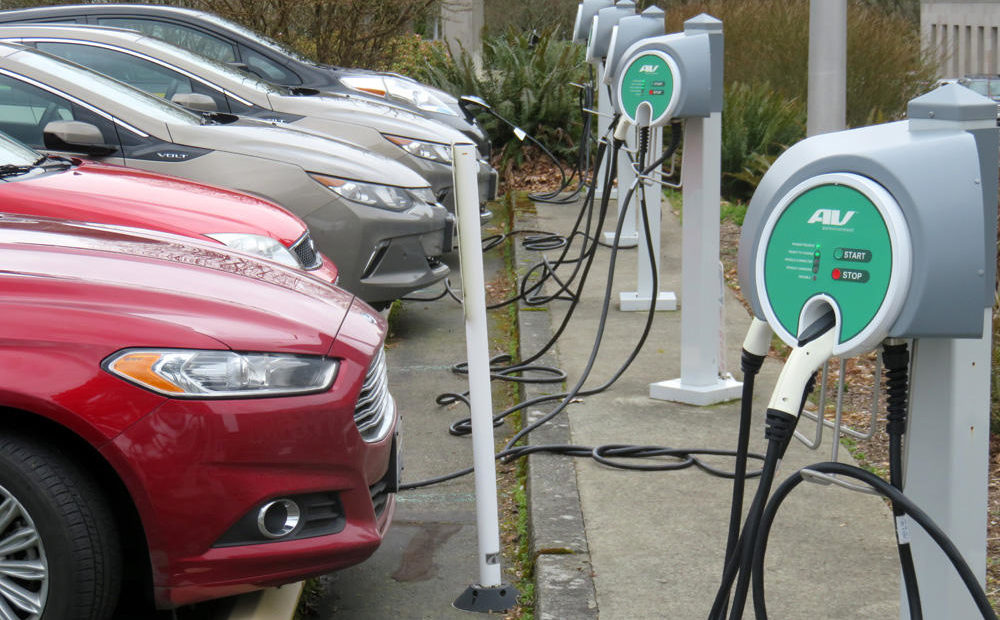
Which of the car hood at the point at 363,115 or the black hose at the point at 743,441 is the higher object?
the car hood at the point at 363,115

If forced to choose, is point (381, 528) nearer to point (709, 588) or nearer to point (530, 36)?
point (709, 588)

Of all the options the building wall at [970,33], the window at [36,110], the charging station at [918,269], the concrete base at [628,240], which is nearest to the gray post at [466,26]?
the concrete base at [628,240]

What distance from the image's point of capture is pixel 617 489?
466 cm

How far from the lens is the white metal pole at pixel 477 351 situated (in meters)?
3.65

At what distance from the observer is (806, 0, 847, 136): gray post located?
7488 mm

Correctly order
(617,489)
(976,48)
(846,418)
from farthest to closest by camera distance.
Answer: (976,48) < (846,418) < (617,489)

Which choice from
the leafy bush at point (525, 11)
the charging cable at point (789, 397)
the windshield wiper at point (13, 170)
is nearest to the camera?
the charging cable at point (789, 397)

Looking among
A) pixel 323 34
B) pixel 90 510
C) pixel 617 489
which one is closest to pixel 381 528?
pixel 90 510

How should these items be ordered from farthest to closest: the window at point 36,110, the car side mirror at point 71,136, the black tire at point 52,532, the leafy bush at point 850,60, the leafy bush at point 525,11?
the leafy bush at point 525,11, the leafy bush at point 850,60, the window at point 36,110, the car side mirror at point 71,136, the black tire at point 52,532

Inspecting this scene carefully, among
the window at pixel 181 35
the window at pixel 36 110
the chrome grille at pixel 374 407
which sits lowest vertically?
the chrome grille at pixel 374 407

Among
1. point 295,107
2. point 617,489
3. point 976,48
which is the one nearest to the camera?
point 617,489

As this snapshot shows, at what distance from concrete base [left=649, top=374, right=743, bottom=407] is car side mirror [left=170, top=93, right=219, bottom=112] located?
3.70m

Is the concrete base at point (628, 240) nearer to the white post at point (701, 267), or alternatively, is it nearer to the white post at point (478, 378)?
the white post at point (701, 267)

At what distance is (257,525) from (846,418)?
3312 mm
